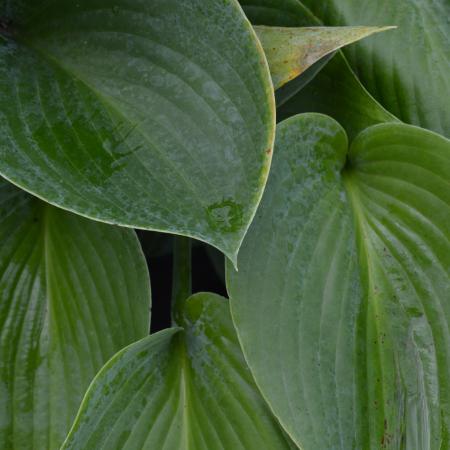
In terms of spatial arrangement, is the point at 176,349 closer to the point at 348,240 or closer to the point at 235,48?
the point at 348,240

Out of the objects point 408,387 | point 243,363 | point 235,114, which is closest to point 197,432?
point 243,363

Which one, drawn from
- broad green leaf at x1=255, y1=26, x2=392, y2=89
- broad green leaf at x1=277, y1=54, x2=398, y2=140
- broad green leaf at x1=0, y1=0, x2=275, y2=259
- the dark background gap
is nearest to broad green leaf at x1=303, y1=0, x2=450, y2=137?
broad green leaf at x1=277, y1=54, x2=398, y2=140

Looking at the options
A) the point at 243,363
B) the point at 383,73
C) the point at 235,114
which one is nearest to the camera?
the point at 235,114

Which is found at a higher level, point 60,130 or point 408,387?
point 60,130

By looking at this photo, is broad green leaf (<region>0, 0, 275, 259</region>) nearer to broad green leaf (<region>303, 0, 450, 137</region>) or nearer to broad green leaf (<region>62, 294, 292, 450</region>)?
broad green leaf (<region>62, 294, 292, 450</region>)

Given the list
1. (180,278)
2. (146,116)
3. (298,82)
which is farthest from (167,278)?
(146,116)

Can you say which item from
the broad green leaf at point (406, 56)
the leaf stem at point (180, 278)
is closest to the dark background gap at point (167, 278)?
the leaf stem at point (180, 278)

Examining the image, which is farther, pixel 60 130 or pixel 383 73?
pixel 383 73
